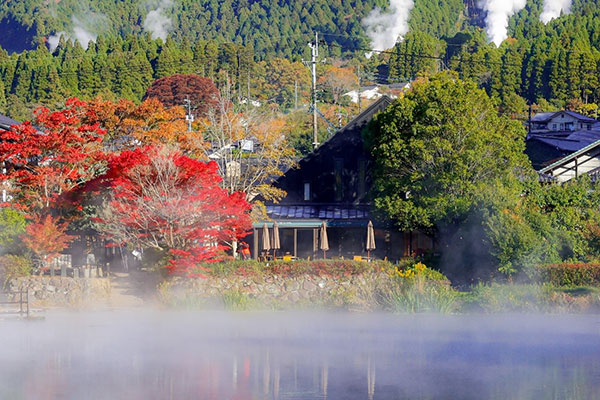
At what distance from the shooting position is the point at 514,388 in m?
19.9

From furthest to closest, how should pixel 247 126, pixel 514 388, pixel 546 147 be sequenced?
pixel 546 147 < pixel 247 126 < pixel 514 388

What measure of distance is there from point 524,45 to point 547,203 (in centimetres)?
8253

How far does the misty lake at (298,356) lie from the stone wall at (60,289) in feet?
5.91

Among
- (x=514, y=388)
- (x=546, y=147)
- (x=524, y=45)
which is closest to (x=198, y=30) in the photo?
(x=524, y=45)

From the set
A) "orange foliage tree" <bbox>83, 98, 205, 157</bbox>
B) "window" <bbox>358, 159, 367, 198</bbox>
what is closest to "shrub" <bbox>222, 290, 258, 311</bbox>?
"orange foliage tree" <bbox>83, 98, 205, 157</bbox>

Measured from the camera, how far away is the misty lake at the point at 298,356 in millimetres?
19844

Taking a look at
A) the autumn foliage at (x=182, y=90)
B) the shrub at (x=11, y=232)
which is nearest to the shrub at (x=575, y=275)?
the shrub at (x=11, y=232)

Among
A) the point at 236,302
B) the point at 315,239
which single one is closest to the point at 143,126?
the point at 315,239

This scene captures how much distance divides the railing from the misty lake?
Answer: 32.9 inches

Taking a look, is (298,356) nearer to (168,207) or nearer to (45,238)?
(168,207)

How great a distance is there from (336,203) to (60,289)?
15.8 metres

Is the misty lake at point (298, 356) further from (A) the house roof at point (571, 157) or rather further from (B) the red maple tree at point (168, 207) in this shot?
(A) the house roof at point (571, 157)

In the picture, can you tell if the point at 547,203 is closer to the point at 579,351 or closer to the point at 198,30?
the point at 579,351

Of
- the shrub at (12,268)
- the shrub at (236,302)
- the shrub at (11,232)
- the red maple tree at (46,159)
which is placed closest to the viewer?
the shrub at (236,302)
